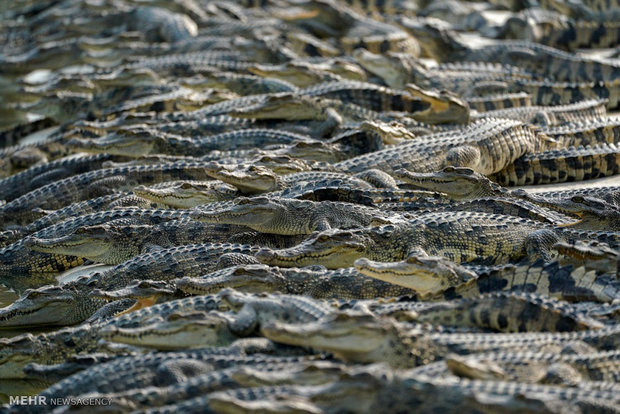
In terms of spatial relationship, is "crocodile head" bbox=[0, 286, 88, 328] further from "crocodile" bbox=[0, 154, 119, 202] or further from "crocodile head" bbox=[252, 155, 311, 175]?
"crocodile" bbox=[0, 154, 119, 202]

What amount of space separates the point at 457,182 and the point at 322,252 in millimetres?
1178

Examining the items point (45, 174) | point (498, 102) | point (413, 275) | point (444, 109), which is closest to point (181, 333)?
point (413, 275)

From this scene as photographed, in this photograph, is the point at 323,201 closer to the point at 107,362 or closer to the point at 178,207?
the point at 178,207

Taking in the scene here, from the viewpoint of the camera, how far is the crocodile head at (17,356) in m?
4.38

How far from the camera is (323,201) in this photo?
18.3 feet

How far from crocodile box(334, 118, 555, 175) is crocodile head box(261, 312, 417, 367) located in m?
2.89

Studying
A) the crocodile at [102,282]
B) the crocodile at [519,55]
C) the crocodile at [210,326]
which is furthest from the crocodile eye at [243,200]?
the crocodile at [519,55]

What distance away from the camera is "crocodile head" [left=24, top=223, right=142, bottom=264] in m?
5.71

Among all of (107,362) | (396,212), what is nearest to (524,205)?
(396,212)

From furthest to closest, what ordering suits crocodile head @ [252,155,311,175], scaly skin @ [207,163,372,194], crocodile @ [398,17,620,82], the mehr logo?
crocodile @ [398,17,620,82] → crocodile head @ [252,155,311,175] → scaly skin @ [207,163,372,194] → the mehr logo

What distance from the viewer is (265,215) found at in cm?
543

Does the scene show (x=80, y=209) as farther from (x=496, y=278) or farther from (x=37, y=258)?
(x=496, y=278)

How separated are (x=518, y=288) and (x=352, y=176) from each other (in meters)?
2.03

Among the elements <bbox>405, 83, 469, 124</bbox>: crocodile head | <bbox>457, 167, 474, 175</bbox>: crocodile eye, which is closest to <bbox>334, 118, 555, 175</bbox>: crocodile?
<bbox>457, 167, 474, 175</bbox>: crocodile eye
